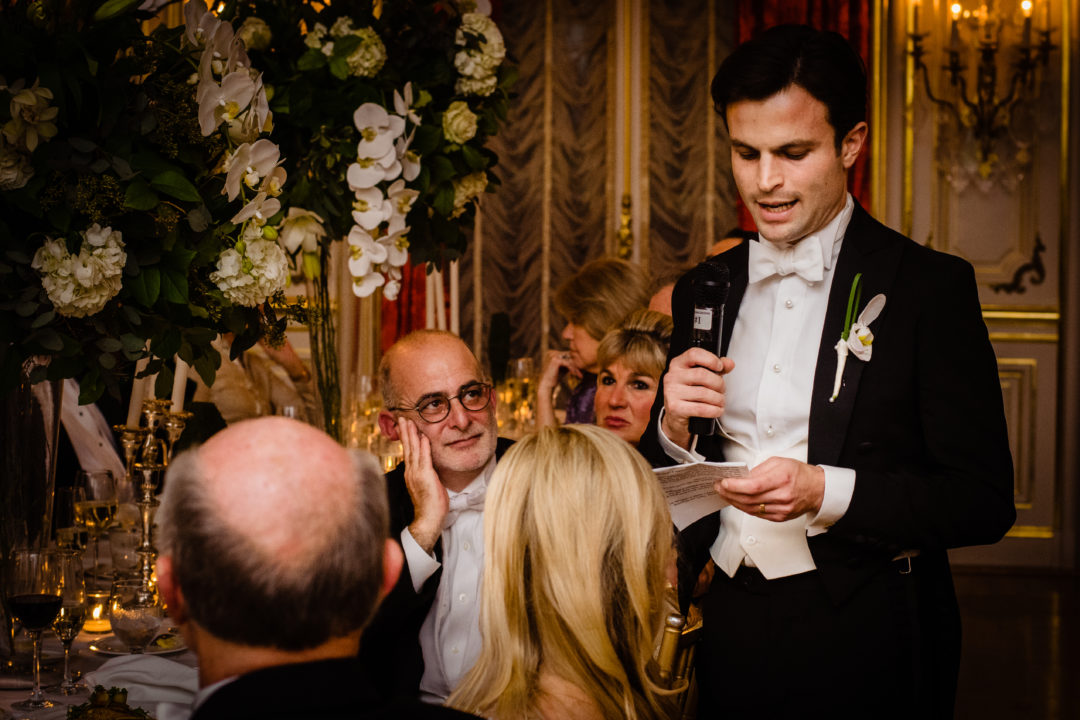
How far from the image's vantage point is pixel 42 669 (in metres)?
1.77

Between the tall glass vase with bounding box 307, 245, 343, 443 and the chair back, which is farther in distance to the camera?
the tall glass vase with bounding box 307, 245, 343, 443

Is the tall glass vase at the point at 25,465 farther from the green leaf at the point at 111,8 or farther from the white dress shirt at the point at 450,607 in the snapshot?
the white dress shirt at the point at 450,607

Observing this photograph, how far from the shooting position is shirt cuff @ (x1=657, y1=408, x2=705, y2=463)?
1675 mm

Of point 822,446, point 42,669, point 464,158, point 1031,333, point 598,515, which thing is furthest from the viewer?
point 1031,333

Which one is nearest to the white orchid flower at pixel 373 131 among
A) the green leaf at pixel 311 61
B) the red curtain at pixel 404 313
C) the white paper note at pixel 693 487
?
the green leaf at pixel 311 61

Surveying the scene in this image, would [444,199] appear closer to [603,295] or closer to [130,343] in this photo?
[130,343]

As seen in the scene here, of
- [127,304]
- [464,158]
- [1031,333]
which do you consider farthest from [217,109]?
[1031,333]

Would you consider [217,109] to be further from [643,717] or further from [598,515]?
[643,717]

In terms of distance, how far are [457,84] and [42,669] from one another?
135 centimetres

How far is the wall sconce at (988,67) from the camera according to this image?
6148 mm

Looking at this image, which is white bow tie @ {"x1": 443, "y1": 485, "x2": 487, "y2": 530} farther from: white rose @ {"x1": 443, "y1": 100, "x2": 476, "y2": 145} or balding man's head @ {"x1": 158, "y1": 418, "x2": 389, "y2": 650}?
balding man's head @ {"x1": 158, "y1": 418, "x2": 389, "y2": 650}

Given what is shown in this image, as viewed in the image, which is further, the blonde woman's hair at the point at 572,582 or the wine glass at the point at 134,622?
the wine glass at the point at 134,622

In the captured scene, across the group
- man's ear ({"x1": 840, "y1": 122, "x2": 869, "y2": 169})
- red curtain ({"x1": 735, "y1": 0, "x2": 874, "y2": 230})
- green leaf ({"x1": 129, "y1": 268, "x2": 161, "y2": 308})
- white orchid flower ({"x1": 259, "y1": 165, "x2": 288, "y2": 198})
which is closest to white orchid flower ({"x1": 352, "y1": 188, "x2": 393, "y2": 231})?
white orchid flower ({"x1": 259, "y1": 165, "x2": 288, "y2": 198})

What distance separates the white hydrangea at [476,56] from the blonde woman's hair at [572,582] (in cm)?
102
